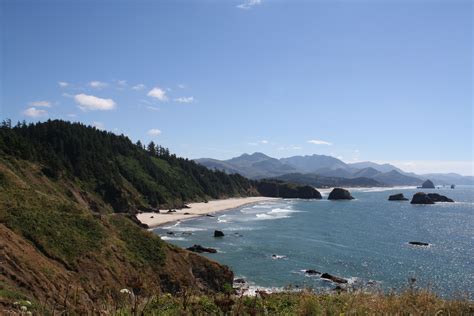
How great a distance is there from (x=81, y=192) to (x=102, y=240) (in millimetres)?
67099

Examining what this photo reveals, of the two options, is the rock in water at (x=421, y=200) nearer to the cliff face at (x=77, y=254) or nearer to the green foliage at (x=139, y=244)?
the cliff face at (x=77, y=254)

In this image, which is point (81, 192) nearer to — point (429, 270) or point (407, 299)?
point (429, 270)

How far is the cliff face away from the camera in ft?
68.3

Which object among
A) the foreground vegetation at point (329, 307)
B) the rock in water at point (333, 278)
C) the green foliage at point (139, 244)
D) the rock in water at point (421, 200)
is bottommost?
the rock in water at point (333, 278)

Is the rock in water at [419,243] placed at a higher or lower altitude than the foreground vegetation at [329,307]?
lower

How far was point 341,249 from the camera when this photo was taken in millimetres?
64188

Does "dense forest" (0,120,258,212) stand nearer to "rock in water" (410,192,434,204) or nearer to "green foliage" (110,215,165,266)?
"green foliage" (110,215,165,266)

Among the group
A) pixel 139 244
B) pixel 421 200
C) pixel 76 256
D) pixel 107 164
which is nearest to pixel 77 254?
pixel 76 256

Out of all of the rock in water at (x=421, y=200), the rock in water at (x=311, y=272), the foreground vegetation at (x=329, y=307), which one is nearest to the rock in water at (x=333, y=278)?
the rock in water at (x=311, y=272)

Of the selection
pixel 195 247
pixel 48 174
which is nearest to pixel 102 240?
pixel 195 247

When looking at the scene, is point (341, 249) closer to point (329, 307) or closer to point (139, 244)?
point (139, 244)

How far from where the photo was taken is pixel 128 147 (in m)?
158

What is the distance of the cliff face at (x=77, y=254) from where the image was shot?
20.8 m

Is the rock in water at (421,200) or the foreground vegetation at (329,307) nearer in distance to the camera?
the foreground vegetation at (329,307)
